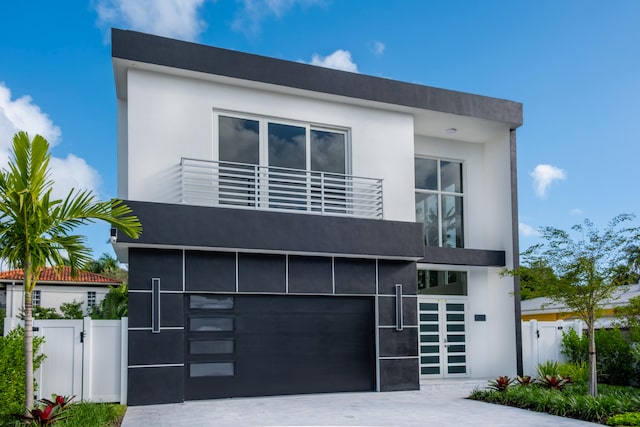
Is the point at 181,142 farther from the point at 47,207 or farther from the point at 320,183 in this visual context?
the point at 47,207

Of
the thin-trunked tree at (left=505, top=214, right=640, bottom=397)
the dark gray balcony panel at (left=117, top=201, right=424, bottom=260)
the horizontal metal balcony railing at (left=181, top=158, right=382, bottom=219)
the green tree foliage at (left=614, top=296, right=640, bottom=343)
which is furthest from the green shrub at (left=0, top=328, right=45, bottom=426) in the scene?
the green tree foliage at (left=614, top=296, right=640, bottom=343)

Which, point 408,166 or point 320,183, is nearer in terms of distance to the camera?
point 320,183

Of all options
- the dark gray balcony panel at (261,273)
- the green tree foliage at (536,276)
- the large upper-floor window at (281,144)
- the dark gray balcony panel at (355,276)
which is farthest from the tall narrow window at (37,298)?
the green tree foliage at (536,276)

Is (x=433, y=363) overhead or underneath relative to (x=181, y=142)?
underneath

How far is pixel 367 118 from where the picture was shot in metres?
14.7

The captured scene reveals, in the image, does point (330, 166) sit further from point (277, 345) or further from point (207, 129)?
point (277, 345)

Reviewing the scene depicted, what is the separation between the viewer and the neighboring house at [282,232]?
1223 centimetres

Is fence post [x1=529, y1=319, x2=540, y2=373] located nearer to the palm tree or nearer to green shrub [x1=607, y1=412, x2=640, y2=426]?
green shrub [x1=607, y1=412, x2=640, y2=426]

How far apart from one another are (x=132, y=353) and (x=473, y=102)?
32.3 feet

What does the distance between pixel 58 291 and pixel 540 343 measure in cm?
3045

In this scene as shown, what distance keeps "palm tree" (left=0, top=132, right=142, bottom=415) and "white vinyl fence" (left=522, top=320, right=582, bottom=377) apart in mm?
11616

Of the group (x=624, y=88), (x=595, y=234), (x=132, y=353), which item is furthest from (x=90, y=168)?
(x=624, y=88)

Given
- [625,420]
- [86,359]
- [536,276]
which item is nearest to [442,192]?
[536,276]

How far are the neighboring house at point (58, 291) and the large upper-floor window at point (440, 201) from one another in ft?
80.8
